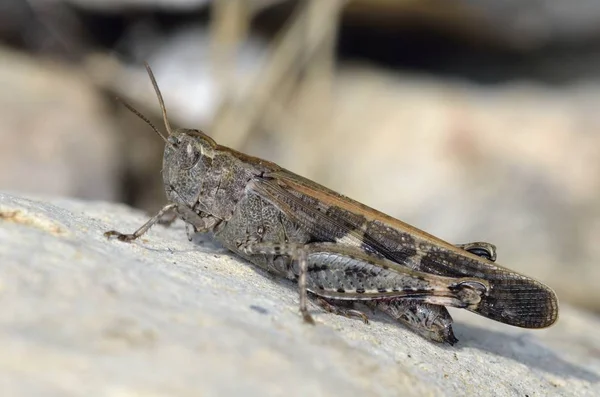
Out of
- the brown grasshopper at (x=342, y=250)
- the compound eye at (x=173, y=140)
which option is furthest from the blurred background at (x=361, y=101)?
the brown grasshopper at (x=342, y=250)

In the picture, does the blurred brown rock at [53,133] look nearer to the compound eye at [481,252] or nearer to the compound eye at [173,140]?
the compound eye at [173,140]

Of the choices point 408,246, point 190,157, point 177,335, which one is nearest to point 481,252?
point 408,246

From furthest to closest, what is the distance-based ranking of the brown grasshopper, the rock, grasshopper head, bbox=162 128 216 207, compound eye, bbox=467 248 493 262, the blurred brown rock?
the blurred brown rock < grasshopper head, bbox=162 128 216 207 < compound eye, bbox=467 248 493 262 < the brown grasshopper < the rock

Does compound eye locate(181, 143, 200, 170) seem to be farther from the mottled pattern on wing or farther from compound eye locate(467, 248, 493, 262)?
compound eye locate(467, 248, 493, 262)

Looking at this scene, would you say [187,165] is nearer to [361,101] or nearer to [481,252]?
[481,252]

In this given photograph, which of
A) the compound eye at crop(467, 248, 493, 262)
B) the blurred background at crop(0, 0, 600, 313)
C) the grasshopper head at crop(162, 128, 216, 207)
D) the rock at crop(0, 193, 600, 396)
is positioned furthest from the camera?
the blurred background at crop(0, 0, 600, 313)

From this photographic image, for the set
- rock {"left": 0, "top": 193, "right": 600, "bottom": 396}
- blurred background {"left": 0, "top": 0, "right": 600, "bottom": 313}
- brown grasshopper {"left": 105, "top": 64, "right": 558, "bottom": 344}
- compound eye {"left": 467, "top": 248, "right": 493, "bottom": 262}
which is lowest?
rock {"left": 0, "top": 193, "right": 600, "bottom": 396}

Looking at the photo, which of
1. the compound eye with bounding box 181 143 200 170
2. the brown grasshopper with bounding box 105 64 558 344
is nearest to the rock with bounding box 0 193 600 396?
the brown grasshopper with bounding box 105 64 558 344
